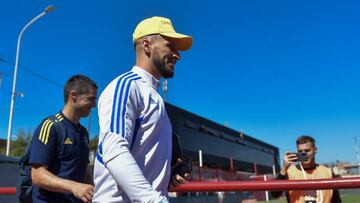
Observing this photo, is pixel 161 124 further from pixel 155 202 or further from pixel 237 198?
pixel 237 198

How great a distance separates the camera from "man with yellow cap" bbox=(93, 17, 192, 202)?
1548 mm

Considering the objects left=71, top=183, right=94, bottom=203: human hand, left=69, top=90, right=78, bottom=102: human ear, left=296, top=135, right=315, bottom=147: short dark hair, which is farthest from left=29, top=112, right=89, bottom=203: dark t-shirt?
left=296, top=135, right=315, bottom=147: short dark hair

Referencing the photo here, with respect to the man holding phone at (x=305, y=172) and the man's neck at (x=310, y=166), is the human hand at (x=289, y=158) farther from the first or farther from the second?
the man's neck at (x=310, y=166)

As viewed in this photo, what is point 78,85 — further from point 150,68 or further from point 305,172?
point 305,172

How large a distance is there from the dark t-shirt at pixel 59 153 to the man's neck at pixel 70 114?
31 mm

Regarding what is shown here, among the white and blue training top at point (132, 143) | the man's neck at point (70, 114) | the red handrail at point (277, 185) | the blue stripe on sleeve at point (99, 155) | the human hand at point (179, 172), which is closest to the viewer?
→ the white and blue training top at point (132, 143)

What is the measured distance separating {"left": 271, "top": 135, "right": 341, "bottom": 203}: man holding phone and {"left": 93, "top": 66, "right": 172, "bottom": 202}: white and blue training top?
2.23m

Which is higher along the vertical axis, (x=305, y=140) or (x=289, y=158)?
(x=305, y=140)

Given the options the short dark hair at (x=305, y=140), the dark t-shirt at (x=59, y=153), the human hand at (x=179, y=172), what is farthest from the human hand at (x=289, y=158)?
the dark t-shirt at (x=59, y=153)

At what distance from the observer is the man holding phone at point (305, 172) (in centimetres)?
377

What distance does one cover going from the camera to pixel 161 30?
1948mm

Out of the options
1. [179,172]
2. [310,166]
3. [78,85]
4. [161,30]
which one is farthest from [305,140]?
[161,30]

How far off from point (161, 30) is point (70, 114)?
1252 mm

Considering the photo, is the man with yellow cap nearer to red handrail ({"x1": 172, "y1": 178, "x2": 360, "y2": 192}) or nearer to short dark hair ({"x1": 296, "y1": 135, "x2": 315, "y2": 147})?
red handrail ({"x1": 172, "y1": 178, "x2": 360, "y2": 192})
